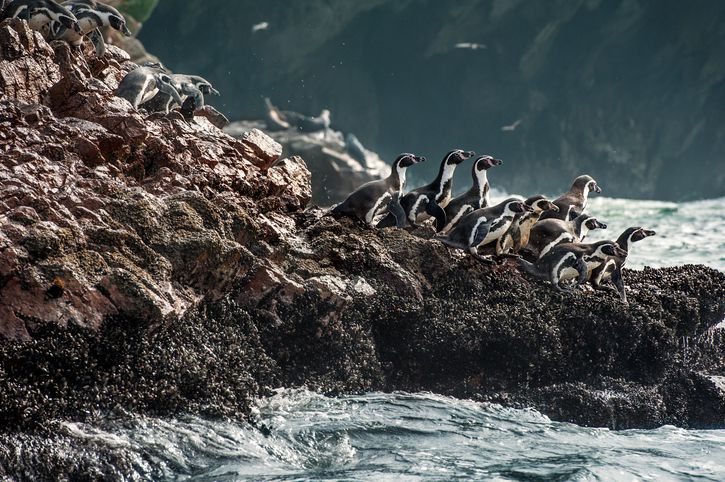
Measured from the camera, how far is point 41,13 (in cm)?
1020

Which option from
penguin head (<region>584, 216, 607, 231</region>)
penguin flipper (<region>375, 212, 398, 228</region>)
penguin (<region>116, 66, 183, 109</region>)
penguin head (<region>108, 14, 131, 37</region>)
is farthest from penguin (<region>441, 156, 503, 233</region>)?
penguin head (<region>108, 14, 131, 37</region>)

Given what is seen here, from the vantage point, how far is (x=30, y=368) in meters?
5.65

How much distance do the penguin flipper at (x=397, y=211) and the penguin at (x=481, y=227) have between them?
0.38m

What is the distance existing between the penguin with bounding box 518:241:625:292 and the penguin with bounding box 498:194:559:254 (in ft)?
1.21

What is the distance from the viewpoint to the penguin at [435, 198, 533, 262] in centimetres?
874

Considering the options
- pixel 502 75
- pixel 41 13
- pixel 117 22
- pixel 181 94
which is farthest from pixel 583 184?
pixel 502 75

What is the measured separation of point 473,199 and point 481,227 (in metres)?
1.10

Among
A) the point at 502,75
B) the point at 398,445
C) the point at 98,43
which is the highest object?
the point at 502,75

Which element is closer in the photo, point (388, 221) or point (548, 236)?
point (388, 221)

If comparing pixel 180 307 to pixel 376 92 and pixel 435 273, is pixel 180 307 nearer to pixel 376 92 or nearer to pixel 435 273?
pixel 435 273

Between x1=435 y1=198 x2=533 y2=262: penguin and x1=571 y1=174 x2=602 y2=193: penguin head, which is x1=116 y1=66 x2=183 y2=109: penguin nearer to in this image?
x1=435 y1=198 x2=533 y2=262: penguin

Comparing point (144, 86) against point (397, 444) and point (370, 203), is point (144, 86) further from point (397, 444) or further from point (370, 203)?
point (397, 444)

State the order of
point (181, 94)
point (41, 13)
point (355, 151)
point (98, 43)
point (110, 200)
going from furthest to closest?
1. point (355, 151)
2. point (181, 94)
3. point (98, 43)
4. point (41, 13)
5. point (110, 200)

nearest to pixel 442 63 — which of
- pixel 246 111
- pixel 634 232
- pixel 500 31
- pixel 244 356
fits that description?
pixel 500 31
